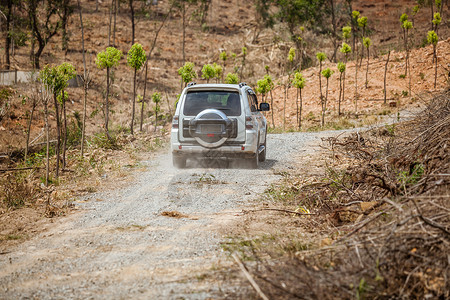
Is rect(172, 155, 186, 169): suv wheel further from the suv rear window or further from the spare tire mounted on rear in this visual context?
the suv rear window

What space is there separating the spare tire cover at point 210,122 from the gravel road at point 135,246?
849 mm

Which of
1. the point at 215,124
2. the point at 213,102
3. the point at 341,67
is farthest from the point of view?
the point at 341,67

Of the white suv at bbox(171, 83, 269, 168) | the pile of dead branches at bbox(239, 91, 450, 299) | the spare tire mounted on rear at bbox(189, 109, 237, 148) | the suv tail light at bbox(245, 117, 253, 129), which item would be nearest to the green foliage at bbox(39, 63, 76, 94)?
the white suv at bbox(171, 83, 269, 168)

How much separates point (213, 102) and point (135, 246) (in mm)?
5140

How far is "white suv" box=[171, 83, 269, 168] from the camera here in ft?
31.7

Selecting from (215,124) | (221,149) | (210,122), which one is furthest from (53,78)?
(221,149)

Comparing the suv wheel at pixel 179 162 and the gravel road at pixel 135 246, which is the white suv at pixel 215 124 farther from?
the gravel road at pixel 135 246

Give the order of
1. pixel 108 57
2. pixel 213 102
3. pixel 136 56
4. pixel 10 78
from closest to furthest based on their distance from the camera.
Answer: pixel 213 102
pixel 108 57
pixel 136 56
pixel 10 78

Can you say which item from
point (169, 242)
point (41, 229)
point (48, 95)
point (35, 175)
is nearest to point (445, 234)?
point (169, 242)

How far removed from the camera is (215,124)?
9633 millimetres

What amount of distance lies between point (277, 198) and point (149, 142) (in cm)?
920

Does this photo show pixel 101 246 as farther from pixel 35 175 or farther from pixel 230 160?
pixel 35 175

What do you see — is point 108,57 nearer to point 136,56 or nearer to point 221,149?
point 136,56

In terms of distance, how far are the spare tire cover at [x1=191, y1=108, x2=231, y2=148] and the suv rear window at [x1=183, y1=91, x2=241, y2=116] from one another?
21cm
